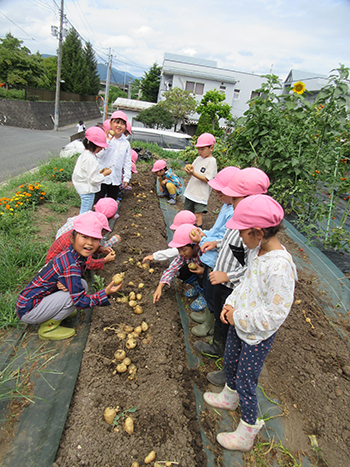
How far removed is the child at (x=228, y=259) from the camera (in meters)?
1.73

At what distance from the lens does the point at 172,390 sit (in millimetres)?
1787

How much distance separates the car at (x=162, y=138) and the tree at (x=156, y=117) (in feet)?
39.7

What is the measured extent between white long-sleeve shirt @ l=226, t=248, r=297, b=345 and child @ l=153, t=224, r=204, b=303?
899 millimetres

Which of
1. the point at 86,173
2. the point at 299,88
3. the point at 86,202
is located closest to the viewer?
the point at 86,173

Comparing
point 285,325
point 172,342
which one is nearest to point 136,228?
point 172,342

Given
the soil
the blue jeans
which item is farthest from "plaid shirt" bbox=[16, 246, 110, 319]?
the blue jeans

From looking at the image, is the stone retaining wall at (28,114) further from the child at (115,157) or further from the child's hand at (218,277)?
the child's hand at (218,277)

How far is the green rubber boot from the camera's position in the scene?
204 centimetres

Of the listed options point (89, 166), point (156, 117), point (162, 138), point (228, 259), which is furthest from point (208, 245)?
point (156, 117)

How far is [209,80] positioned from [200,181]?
29292 mm

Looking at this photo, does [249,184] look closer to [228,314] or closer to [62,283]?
[228,314]

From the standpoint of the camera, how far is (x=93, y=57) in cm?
4756

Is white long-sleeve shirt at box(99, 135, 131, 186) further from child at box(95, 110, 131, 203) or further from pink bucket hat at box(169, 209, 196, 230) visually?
pink bucket hat at box(169, 209, 196, 230)

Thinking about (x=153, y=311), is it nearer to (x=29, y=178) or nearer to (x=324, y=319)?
(x=324, y=319)
